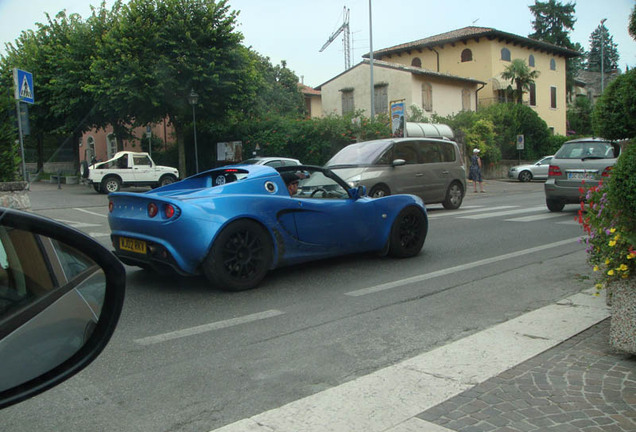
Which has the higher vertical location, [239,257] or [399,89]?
[399,89]

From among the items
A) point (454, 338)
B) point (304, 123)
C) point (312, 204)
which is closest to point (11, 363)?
point (454, 338)

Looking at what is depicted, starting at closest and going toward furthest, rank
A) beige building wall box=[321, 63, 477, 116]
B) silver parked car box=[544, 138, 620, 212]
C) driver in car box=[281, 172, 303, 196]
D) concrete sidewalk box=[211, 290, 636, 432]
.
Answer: concrete sidewalk box=[211, 290, 636, 432], driver in car box=[281, 172, 303, 196], silver parked car box=[544, 138, 620, 212], beige building wall box=[321, 63, 477, 116]

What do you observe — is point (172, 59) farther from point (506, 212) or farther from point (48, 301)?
point (48, 301)

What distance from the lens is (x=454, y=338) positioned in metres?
4.27

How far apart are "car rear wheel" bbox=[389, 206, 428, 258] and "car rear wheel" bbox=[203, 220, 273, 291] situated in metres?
2.15

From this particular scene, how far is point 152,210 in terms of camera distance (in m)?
5.48

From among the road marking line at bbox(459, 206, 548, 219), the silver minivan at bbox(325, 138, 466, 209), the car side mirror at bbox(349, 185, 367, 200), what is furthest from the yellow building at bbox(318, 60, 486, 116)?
the car side mirror at bbox(349, 185, 367, 200)

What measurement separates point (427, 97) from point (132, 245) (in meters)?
33.1

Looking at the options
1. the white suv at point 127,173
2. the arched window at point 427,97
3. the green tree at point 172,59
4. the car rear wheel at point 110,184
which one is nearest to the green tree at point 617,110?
the green tree at point 172,59

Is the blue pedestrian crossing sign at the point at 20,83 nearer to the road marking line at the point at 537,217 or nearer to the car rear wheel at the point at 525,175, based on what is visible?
the road marking line at the point at 537,217

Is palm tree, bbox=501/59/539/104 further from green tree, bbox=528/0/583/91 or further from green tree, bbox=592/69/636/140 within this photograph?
green tree, bbox=592/69/636/140

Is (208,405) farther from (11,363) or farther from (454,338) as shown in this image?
(454,338)

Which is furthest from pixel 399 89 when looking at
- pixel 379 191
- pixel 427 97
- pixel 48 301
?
pixel 48 301

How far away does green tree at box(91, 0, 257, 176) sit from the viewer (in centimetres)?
2311
